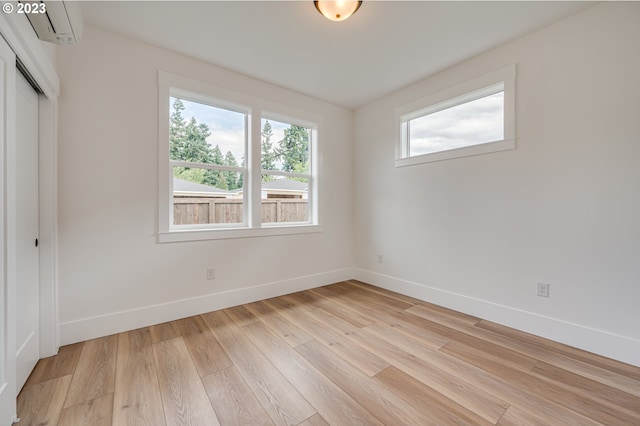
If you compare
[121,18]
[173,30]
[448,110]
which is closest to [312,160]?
Answer: [448,110]

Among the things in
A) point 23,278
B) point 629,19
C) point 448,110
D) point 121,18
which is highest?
point 121,18

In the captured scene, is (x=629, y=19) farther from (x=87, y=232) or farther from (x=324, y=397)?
(x=87, y=232)

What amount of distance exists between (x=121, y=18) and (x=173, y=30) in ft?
1.21

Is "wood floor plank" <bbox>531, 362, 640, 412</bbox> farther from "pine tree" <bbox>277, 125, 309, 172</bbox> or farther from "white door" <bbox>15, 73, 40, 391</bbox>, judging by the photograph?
"white door" <bbox>15, 73, 40, 391</bbox>

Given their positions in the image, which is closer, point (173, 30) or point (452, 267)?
point (173, 30)

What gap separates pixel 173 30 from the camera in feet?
7.36

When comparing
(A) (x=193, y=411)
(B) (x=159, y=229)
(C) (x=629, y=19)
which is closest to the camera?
(A) (x=193, y=411)

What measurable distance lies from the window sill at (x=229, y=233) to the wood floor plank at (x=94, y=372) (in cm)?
92

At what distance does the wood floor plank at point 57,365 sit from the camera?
1673mm

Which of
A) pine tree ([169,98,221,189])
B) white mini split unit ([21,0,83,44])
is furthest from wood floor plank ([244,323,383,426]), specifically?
white mini split unit ([21,0,83,44])

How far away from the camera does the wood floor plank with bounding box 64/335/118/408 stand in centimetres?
152

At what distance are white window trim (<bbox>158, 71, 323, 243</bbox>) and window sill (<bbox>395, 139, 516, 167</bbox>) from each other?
1.25 m

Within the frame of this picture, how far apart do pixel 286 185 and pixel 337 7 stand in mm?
2071

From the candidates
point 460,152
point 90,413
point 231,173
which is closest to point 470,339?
point 460,152
